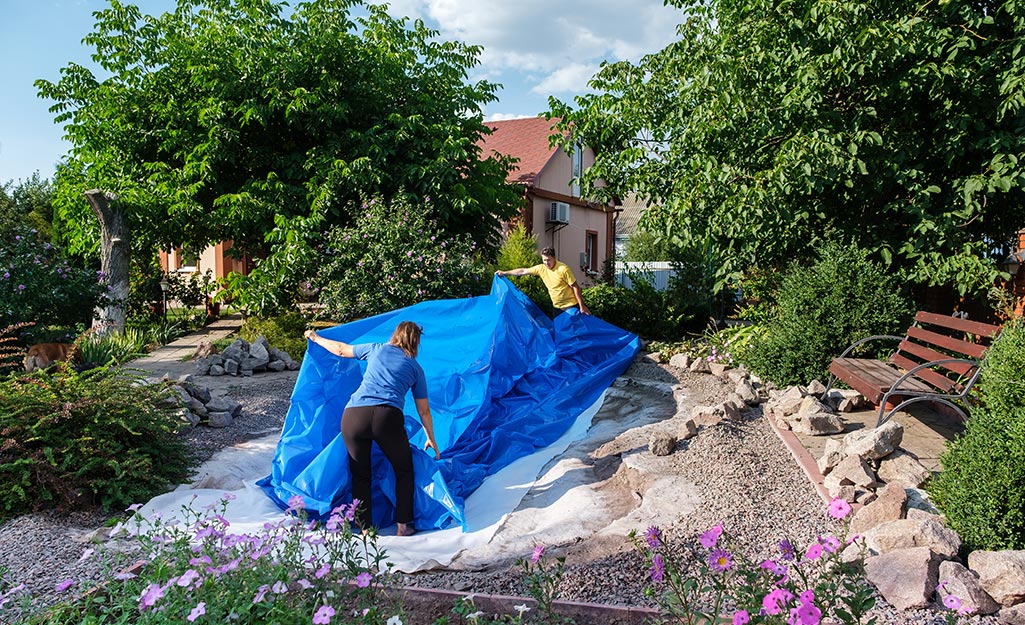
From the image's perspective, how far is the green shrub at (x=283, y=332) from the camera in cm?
990

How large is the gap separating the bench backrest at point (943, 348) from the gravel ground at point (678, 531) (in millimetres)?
1209

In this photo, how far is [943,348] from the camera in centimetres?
595

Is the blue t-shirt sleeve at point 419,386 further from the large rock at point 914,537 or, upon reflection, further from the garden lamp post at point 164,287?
the garden lamp post at point 164,287

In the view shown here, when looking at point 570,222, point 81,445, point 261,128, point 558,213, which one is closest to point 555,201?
point 558,213

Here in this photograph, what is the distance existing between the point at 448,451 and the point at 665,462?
1757 millimetres

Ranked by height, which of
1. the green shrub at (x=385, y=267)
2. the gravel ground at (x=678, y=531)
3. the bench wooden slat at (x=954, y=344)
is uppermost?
the green shrub at (x=385, y=267)

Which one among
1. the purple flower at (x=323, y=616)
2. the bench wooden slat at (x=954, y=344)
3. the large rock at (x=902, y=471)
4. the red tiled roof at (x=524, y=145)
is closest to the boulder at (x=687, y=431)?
the large rock at (x=902, y=471)

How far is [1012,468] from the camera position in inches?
120

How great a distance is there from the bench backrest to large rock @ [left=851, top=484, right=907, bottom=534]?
4.90ft

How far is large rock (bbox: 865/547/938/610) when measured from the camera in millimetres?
2662

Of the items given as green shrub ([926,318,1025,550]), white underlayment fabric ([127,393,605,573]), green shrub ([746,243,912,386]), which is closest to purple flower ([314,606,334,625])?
white underlayment fabric ([127,393,605,573])

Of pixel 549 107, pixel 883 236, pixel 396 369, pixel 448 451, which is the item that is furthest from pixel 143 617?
pixel 549 107

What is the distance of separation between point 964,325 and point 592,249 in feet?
63.7

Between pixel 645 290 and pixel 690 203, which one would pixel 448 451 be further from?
pixel 645 290
